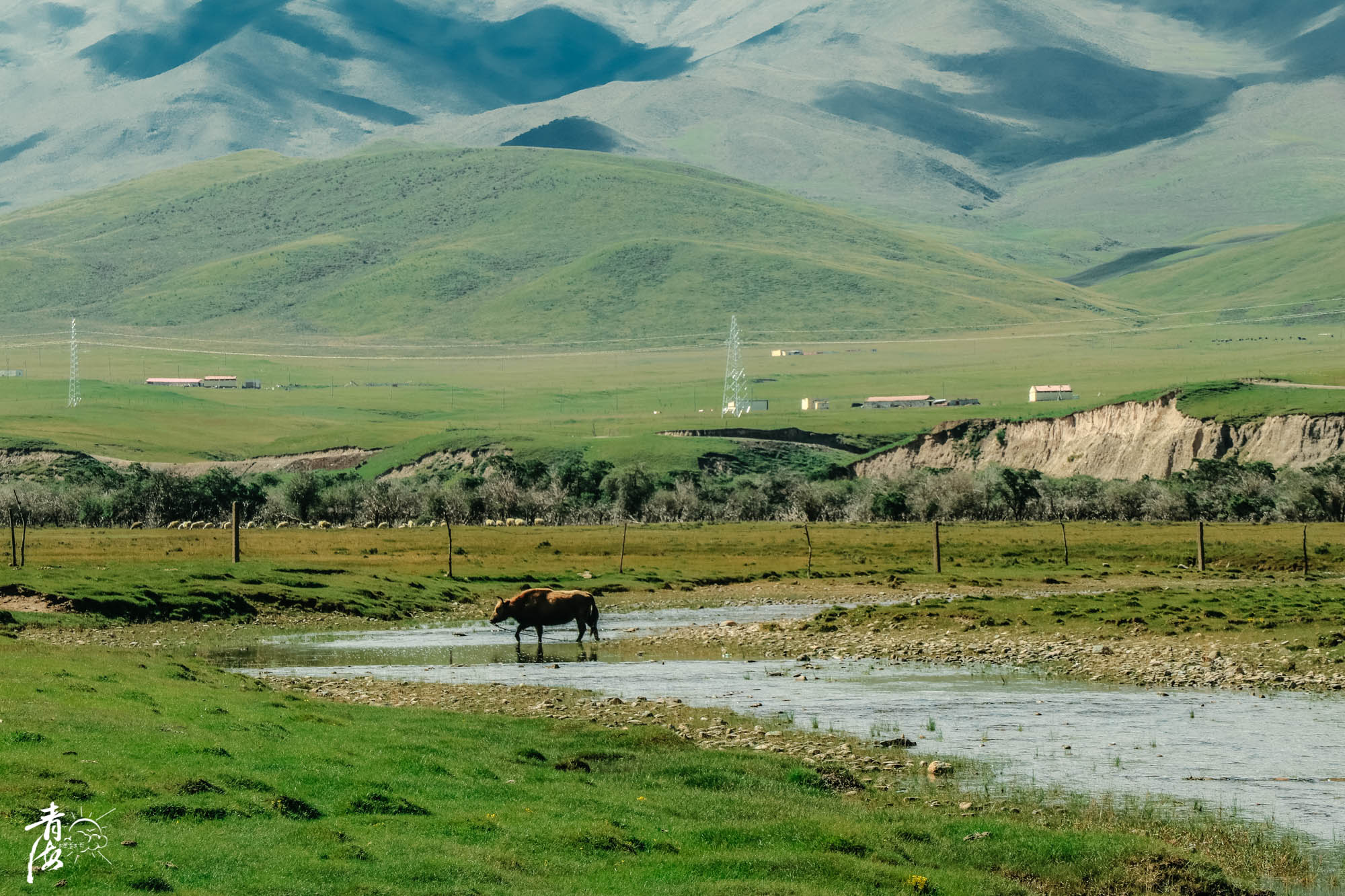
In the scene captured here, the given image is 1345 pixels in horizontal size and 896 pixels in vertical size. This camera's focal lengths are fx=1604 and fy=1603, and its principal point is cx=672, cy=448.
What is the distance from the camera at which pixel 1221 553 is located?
8144cm

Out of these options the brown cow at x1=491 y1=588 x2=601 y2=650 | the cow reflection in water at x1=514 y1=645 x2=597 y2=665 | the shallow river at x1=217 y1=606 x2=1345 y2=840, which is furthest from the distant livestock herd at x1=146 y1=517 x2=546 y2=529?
the cow reflection in water at x1=514 y1=645 x2=597 y2=665

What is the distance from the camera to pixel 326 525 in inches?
5172

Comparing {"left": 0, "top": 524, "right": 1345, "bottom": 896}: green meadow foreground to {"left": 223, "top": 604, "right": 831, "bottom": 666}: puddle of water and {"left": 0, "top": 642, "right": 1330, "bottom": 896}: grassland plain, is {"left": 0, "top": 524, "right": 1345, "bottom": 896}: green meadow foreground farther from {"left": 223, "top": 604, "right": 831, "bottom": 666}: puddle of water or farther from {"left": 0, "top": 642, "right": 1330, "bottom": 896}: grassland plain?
{"left": 223, "top": 604, "right": 831, "bottom": 666}: puddle of water

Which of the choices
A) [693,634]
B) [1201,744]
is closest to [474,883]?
[1201,744]

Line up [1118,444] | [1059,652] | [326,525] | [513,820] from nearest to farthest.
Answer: [513,820] < [1059,652] < [326,525] < [1118,444]

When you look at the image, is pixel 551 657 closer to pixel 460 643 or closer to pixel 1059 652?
pixel 460 643

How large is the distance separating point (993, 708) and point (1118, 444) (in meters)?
140

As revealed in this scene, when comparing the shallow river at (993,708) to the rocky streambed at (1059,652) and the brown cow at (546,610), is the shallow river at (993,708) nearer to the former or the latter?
the brown cow at (546,610)

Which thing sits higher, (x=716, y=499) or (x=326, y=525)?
Result: (x=716, y=499)

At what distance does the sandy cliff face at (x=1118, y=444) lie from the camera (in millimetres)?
152000

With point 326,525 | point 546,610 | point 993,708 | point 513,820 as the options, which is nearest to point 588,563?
point 546,610

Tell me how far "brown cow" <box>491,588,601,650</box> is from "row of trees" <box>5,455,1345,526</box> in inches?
3082

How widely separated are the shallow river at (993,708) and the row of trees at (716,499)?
81.4 m

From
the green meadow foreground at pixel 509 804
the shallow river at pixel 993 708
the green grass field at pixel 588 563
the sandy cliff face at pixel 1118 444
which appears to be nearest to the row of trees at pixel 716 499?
the sandy cliff face at pixel 1118 444
